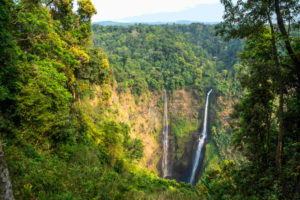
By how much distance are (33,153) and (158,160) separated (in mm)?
30978

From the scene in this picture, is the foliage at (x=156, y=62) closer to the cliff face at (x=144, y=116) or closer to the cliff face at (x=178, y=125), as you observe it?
the cliff face at (x=144, y=116)

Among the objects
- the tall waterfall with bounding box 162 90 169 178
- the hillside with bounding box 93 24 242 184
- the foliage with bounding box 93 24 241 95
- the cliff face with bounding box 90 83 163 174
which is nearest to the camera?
the cliff face with bounding box 90 83 163 174

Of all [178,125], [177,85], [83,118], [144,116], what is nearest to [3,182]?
[83,118]

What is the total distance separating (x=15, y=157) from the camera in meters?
5.32

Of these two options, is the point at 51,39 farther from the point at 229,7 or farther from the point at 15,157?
the point at 229,7

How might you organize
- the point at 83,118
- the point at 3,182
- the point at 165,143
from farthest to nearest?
the point at 165,143 → the point at 83,118 → the point at 3,182

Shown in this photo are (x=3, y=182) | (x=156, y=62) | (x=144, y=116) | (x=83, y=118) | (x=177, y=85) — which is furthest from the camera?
(x=156, y=62)

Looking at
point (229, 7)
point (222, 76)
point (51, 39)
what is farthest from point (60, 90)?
point (222, 76)

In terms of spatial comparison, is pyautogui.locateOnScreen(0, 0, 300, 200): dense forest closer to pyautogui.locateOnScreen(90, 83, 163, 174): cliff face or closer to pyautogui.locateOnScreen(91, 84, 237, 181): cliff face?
pyautogui.locateOnScreen(90, 83, 163, 174): cliff face

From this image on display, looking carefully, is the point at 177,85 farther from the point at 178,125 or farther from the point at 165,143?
the point at 165,143

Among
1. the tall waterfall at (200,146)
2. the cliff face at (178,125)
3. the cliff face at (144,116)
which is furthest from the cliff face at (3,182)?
the tall waterfall at (200,146)

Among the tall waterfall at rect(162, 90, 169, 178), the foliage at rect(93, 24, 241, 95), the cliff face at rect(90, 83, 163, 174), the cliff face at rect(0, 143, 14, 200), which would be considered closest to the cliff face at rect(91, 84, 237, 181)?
the cliff face at rect(90, 83, 163, 174)

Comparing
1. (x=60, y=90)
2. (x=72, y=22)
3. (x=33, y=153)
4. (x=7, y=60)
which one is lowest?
(x=33, y=153)

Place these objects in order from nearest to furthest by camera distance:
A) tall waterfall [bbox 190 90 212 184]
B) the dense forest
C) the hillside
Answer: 1. the dense forest
2. tall waterfall [bbox 190 90 212 184]
3. the hillside
